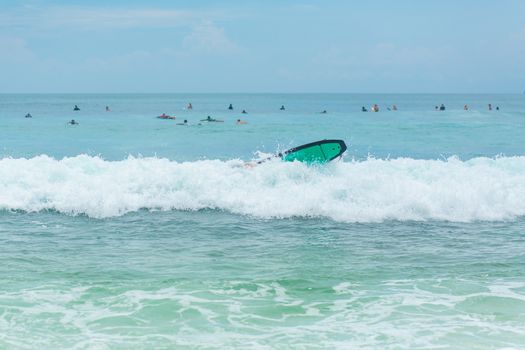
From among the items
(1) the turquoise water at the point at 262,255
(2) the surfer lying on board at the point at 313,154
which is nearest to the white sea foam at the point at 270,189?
(1) the turquoise water at the point at 262,255

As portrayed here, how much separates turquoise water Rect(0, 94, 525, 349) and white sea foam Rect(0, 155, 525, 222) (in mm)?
→ 61

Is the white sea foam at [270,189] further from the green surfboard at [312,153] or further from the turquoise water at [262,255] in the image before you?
the green surfboard at [312,153]

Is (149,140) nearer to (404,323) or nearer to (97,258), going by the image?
(97,258)

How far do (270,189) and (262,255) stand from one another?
22.5 feet

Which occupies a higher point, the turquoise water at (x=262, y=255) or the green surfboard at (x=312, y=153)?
the green surfboard at (x=312, y=153)

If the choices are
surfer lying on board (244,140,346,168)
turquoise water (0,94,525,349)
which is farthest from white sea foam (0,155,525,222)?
surfer lying on board (244,140,346,168)

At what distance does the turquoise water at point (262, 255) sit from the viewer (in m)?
9.99

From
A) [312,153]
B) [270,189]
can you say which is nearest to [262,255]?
[270,189]

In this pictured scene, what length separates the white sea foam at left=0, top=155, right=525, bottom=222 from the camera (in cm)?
1867

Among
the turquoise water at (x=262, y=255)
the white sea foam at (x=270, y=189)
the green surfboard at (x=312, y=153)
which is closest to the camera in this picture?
the turquoise water at (x=262, y=255)

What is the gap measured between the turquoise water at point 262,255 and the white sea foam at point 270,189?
6 cm

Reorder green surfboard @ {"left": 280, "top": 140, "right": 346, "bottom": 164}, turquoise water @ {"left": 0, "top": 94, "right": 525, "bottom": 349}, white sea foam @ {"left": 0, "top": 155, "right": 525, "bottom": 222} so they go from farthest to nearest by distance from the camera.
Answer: green surfboard @ {"left": 280, "top": 140, "right": 346, "bottom": 164}, white sea foam @ {"left": 0, "top": 155, "right": 525, "bottom": 222}, turquoise water @ {"left": 0, "top": 94, "right": 525, "bottom": 349}

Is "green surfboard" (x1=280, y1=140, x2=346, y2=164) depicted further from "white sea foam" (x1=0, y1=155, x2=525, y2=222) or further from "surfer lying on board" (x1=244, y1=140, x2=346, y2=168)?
"white sea foam" (x1=0, y1=155, x2=525, y2=222)

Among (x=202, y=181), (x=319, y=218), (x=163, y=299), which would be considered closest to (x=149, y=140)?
(x=202, y=181)
